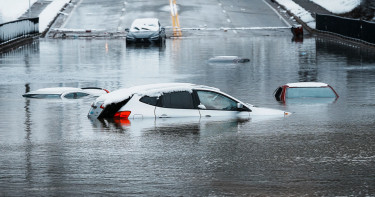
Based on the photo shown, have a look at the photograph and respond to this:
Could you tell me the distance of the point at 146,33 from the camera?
1956 inches

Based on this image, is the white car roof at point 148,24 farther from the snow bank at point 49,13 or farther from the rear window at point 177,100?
the rear window at point 177,100

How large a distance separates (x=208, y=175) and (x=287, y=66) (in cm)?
2298

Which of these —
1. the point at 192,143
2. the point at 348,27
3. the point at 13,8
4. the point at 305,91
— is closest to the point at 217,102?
the point at 192,143

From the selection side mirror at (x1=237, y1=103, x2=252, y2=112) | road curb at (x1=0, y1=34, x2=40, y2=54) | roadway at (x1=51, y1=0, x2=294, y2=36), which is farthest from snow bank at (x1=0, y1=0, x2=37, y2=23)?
side mirror at (x1=237, y1=103, x2=252, y2=112)

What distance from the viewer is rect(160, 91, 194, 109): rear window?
18.2 meters

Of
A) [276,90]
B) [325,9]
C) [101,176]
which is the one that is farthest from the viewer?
[325,9]

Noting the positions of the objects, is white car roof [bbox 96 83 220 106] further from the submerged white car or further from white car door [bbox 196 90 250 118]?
white car door [bbox 196 90 250 118]

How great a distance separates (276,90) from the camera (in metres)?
24.8

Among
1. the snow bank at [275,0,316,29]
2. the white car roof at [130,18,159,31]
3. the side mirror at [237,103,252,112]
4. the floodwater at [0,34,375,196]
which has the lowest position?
the floodwater at [0,34,375,196]

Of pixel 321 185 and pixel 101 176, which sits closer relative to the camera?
pixel 321 185

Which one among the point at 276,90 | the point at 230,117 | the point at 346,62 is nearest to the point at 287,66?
the point at 346,62

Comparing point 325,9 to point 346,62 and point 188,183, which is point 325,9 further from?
point 188,183

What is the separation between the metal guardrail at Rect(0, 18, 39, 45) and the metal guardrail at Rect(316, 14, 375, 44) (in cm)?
1888

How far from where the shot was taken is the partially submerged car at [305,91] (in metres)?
23.7
